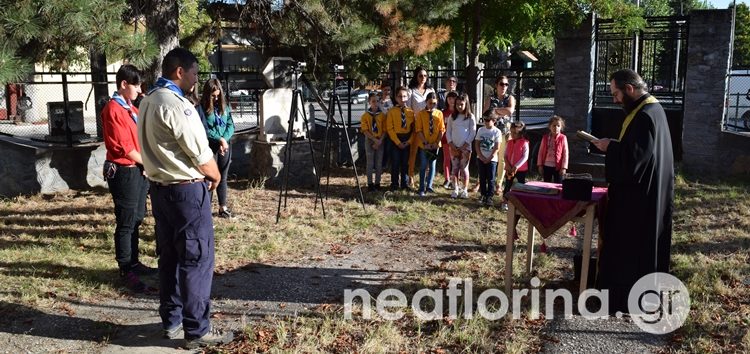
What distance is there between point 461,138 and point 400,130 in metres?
0.93

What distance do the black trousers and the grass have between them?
30 centimetres

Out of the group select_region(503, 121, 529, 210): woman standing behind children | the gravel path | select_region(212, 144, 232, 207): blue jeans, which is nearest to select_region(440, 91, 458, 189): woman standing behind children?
select_region(503, 121, 529, 210): woman standing behind children

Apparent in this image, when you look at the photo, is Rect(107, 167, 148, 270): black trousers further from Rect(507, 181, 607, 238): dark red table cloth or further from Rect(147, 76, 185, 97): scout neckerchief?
Rect(507, 181, 607, 238): dark red table cloth

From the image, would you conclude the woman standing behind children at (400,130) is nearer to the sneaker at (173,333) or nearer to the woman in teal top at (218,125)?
the woman in teal top at (218,125)

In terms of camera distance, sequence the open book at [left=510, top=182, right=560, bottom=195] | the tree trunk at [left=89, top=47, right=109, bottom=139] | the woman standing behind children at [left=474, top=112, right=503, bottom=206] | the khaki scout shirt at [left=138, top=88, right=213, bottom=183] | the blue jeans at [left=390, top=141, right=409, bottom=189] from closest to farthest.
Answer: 1. the khaki scout shirt at [left=138, top=88, right=213, bottom=183]
2. the open book at [left=510, top=182, right=560, bottom=195]
3. the woman standing behind children at [left=474, top=112, right=503, bottom=206]
4. the blue jeans at [left=390, top=141, right=409, bottom=189]
5. the tree trunk at [left=89, top=47, right=109, bottom=139]

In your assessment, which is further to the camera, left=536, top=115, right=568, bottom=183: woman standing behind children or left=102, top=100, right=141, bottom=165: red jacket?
left=536, top=115, right=568, bottom=183: woman standing behind children

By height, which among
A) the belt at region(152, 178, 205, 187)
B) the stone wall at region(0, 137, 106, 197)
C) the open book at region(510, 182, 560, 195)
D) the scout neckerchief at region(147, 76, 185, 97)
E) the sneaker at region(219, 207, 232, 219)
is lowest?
the sneaker at region(219, 207, 232, 219)

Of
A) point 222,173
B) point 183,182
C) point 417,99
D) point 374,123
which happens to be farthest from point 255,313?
point 417,99

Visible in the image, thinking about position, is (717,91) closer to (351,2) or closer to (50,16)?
(351,2)

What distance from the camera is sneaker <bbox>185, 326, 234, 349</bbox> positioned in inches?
174

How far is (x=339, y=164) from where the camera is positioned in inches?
486

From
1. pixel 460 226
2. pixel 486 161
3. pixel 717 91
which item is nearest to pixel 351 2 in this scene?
pixel 486 161

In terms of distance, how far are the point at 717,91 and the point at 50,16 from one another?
9.76 metres
